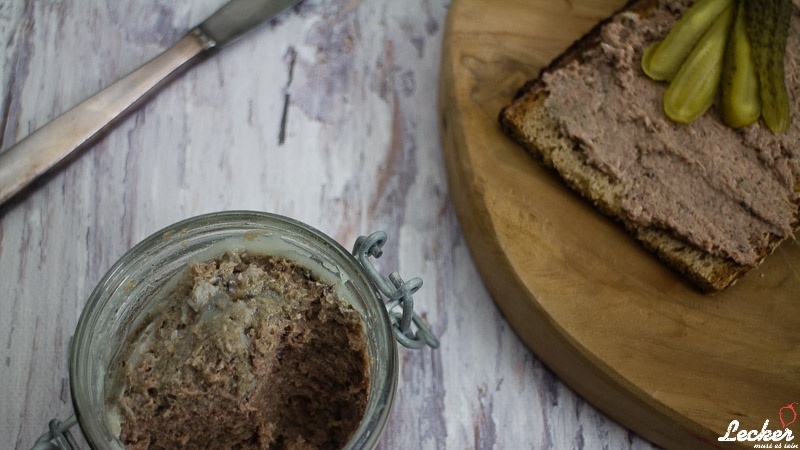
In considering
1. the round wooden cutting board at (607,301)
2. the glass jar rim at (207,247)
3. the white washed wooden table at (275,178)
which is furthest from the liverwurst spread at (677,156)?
the glass jar rim at (207,247)

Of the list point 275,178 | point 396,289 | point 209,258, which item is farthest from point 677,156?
point 209,258

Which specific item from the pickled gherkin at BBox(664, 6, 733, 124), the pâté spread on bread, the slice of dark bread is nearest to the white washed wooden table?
the slice of dark bread

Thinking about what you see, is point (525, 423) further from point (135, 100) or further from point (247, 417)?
point (135, 100)

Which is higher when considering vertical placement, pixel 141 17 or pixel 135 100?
pixel 141 17

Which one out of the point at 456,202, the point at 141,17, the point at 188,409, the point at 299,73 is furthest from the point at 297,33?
the point at 188,409

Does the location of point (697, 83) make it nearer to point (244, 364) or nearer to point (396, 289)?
point (396, 289)

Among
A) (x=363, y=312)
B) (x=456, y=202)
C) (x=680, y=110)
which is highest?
(x=680, y=110)

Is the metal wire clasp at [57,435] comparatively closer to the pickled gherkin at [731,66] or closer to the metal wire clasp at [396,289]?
the metal wire clasp at [396,289]
